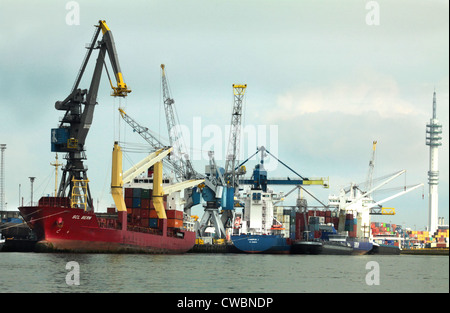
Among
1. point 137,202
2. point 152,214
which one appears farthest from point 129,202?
point 152,214

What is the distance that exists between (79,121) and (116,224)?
12.5 metres

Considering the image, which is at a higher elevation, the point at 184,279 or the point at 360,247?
the point at 184,279

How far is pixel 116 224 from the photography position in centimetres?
9338

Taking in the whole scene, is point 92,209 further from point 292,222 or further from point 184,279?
point 292,222

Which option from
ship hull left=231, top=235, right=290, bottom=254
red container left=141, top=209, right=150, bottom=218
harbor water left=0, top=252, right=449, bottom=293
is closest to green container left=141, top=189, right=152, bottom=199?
red container left=141, top=209, right=150, bottom=218

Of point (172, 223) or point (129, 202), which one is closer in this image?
point (129, 202)

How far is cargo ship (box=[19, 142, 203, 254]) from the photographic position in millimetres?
86875

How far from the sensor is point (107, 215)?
103m

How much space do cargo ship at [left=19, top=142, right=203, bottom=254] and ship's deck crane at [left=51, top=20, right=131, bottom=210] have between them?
4395 millimetres

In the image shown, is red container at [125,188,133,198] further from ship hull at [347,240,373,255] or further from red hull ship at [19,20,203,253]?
ship hull at [347,240,373,255]

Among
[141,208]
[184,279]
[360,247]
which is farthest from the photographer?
[360,247]
